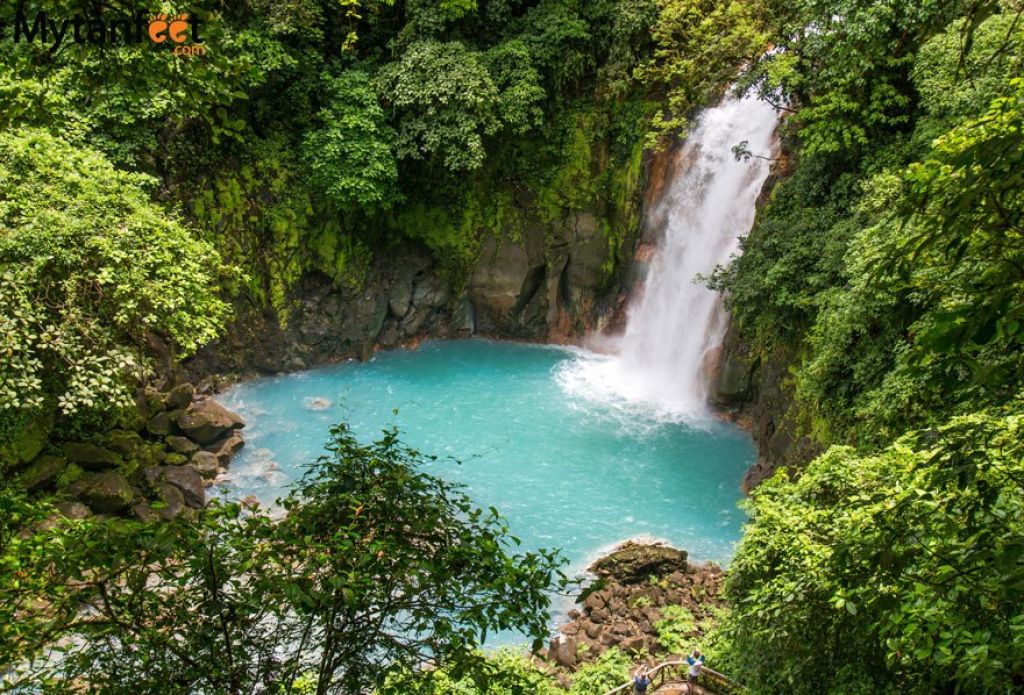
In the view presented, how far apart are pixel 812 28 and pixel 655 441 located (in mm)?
8494

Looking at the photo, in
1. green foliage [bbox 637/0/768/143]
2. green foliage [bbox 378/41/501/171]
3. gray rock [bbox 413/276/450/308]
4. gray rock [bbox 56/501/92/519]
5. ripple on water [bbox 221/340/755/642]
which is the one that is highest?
green foliage [bbox 637/0/768/143]

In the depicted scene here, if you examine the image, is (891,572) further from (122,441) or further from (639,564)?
(122,441)

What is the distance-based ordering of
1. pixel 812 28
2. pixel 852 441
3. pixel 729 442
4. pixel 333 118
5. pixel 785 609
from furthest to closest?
pixel 333 118, pixel 729 442, pixel 812 28, pixel 852 441, pixel 785 609

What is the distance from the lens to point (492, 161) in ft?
59.5

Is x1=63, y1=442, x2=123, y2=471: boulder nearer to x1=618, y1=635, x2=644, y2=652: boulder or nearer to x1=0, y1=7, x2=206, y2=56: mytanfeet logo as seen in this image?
x1=0, y1=7, x2=206, y2=56: mytanfeet logo

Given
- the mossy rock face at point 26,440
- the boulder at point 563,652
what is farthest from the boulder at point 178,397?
the boulder at point 563,652

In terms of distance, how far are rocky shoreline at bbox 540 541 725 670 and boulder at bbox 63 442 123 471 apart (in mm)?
7642

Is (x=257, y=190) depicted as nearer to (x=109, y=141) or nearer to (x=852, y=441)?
(x=109, y=141)

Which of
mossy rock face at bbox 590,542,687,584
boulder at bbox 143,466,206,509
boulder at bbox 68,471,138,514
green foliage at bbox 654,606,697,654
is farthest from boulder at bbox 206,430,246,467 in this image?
green foliage at bbox 654,606,697,654

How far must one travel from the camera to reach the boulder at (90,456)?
414 inches

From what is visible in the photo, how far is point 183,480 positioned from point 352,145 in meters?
8.33

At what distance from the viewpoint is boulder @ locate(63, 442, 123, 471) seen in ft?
34.5

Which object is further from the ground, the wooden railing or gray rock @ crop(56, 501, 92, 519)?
the wooden railing

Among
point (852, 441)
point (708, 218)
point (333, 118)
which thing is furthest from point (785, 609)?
point (333, 118)
